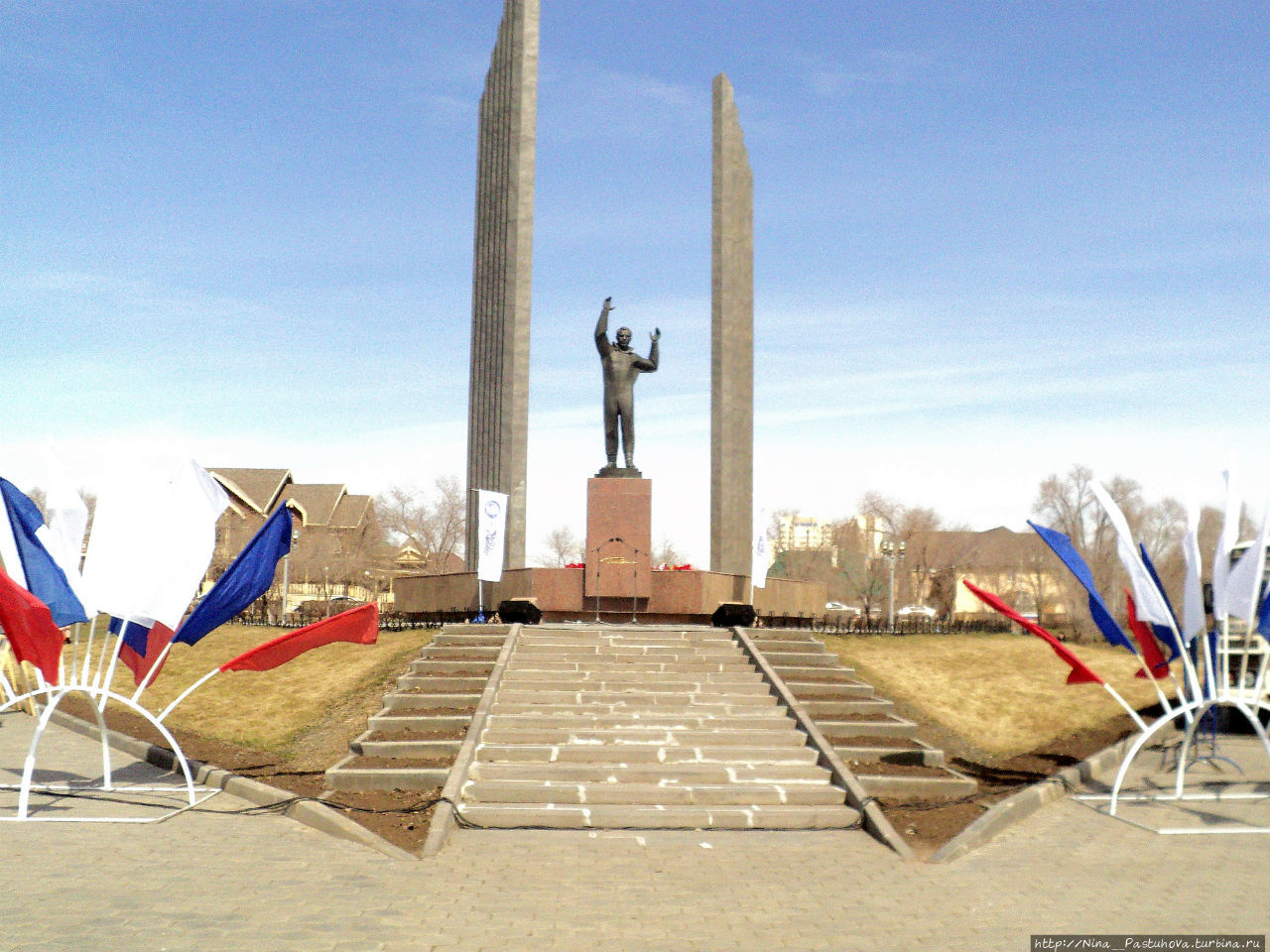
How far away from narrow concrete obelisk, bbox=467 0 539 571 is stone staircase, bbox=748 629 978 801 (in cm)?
950

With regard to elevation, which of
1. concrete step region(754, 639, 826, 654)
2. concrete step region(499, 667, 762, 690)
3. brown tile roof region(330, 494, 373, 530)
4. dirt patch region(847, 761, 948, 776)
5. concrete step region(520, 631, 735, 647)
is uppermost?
brown tile roof region(330, 494, 373, 530)

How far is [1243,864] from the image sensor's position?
8500 millimetres

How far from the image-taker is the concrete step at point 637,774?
11117mm

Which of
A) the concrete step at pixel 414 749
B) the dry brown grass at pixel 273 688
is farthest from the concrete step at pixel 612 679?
the dry brown grass at pixel 273 688

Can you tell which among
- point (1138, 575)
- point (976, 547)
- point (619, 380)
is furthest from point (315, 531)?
point (1138, 575)

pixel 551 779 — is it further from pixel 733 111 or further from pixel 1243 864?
pixel 733 111

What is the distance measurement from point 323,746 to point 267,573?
4.43 m

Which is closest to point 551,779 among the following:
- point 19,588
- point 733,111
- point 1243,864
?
point 19,588

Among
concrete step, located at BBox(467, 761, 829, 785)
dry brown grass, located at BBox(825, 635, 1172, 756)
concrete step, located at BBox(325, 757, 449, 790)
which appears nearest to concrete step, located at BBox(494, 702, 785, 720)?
concrete step, located at BBox(467, 761, 829, 785)

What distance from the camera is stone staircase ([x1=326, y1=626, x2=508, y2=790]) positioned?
10969 mm

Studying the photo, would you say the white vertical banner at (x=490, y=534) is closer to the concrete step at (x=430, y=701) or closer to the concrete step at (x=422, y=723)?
the concrete step at (x=430, y=701)

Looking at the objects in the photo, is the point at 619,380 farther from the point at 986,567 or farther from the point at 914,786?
the point at 986,567

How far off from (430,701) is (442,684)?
0.64m

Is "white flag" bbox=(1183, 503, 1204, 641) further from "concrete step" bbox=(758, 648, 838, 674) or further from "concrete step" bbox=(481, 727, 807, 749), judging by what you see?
"concrete step" bbox=(758, 648, 838, 674)
